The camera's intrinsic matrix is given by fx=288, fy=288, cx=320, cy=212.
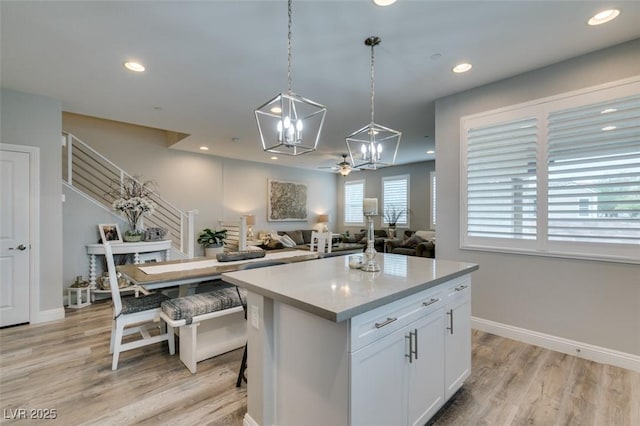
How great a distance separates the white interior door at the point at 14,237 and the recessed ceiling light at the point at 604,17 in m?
5.73

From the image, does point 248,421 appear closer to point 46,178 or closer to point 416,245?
point 46,178

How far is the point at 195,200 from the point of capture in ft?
22.5

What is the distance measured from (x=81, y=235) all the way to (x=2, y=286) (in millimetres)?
1100

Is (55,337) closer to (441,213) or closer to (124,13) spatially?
(124,13)

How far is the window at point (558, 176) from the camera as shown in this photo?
2445mm

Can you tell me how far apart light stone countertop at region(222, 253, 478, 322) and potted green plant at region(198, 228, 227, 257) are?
186 inches

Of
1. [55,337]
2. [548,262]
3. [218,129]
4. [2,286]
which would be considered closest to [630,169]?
[548,262]

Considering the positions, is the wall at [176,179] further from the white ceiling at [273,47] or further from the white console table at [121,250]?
the white ceiling at [273,47]

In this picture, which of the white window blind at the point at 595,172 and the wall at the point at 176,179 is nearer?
the white window blind at the point at 595,172

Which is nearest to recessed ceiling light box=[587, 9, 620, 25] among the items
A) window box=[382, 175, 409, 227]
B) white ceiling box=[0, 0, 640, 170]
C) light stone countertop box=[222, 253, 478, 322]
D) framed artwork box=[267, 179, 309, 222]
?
white ceiling box=[0, 0, 640, 170]

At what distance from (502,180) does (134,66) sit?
393 cm

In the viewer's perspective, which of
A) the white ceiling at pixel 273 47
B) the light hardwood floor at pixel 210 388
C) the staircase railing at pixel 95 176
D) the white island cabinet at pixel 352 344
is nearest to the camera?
the white island cabinet at pixel 352 344

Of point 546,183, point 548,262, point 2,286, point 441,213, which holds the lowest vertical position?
point 2,286

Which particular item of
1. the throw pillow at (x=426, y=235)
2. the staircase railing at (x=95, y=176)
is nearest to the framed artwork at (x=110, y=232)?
the staircase railing at (x=95, y=176)
